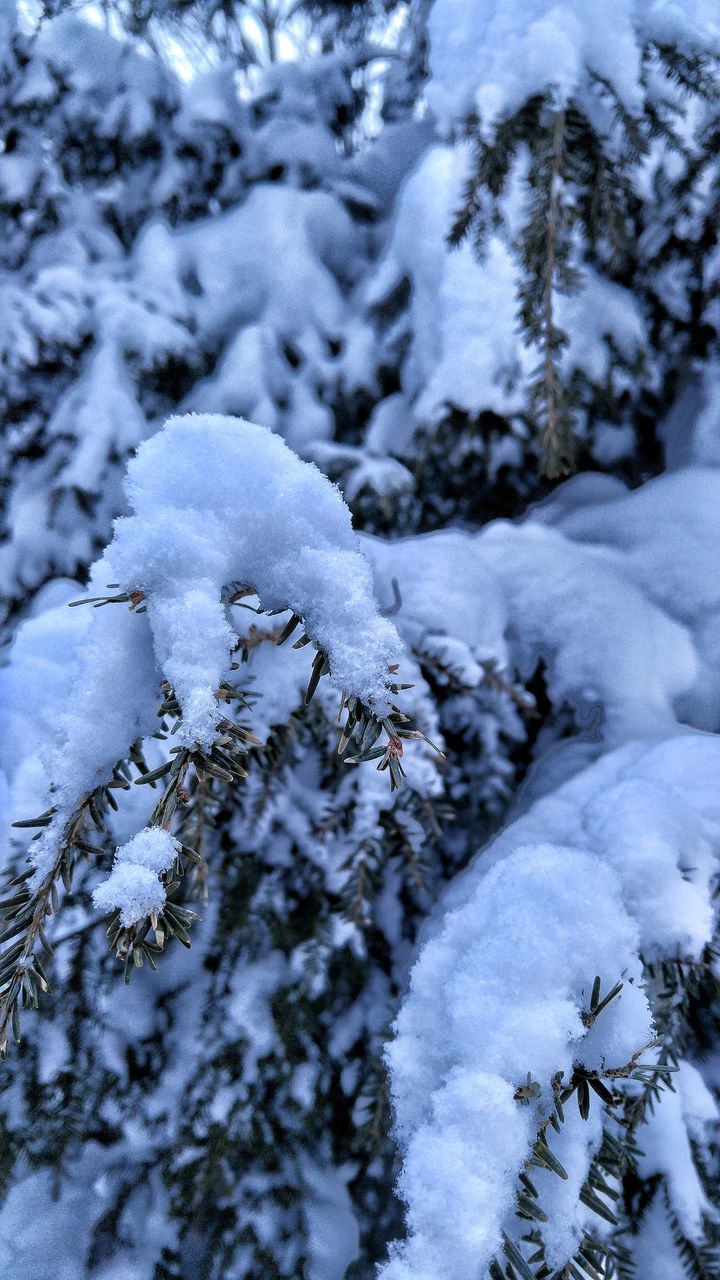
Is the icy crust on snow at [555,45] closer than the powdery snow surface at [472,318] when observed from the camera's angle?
Yes

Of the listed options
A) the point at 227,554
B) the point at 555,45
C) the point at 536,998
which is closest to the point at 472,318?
the point at 555,45

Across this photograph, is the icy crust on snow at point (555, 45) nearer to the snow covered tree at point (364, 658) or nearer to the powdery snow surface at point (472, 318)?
the snow covered tree at point (364, 658)

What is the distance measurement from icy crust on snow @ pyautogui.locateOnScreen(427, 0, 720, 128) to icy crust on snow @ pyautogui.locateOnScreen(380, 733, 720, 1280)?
3.86 feet

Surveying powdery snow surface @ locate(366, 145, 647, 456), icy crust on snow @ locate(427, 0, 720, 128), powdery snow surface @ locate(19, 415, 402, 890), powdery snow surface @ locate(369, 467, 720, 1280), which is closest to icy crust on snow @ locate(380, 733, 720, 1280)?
powdery snow surface @ locate(369, 467, 720, 1280)

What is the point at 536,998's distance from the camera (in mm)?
624

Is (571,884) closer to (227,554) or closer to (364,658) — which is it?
(364,658)

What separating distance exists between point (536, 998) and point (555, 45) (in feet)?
4.79

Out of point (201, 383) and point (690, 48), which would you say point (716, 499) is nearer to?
point (690, 48)

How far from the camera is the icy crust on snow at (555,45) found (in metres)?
1.13

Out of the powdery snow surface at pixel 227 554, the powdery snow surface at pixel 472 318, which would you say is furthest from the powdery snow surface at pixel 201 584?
the powdery snow surface at pixel 472 318

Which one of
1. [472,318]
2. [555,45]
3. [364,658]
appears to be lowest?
[364,658]

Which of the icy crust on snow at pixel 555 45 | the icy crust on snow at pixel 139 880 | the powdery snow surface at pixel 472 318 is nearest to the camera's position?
the icy crust on snow at pixel 139 880

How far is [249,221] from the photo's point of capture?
188 cm

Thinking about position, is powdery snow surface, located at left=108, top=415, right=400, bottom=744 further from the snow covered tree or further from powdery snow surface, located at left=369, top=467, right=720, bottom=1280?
powdery snow surface, located at left=369, top=467, right=720, bottom=1280
